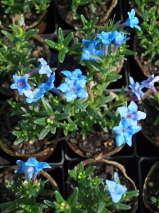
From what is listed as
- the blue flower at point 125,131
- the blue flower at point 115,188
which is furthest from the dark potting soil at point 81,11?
the blue flower at point 115,188

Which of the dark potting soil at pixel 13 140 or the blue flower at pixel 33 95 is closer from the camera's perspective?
the blue flower at pixel 33 95

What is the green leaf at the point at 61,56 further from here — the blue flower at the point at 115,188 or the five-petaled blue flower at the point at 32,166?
the blue flower at the point at 115,188

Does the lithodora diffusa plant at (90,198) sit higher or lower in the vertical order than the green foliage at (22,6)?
lower

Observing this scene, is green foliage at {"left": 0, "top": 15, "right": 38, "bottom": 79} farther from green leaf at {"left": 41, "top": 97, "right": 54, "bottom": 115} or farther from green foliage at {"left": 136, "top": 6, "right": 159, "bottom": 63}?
green foliage at {"left": 136, "top": 6, "right": 159, "bottom": 63}

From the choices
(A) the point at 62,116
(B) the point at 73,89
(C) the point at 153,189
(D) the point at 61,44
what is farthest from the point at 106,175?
(D) the point at 61,44

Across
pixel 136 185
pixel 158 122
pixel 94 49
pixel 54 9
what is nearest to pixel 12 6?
pixel 54 9

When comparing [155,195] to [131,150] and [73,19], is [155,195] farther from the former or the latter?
[73,19]
